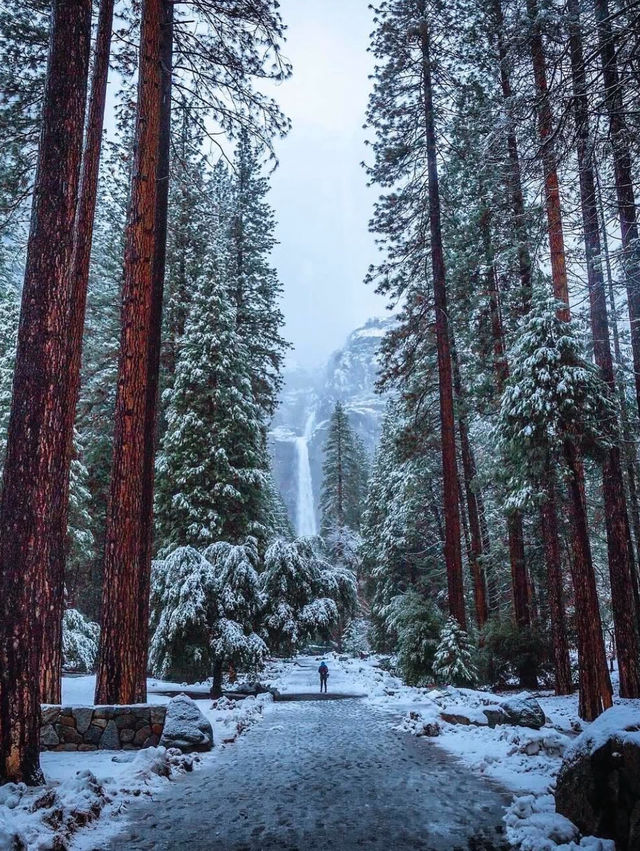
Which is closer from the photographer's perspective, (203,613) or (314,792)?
(314,792)

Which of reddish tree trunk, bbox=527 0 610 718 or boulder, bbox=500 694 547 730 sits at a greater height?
reddish tree trunk, bbox=527 0 610 718

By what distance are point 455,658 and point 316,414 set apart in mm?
134771

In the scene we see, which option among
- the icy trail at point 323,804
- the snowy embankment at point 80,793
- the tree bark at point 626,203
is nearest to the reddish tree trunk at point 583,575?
the tree bark at point 626,203

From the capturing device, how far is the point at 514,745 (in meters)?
6.44

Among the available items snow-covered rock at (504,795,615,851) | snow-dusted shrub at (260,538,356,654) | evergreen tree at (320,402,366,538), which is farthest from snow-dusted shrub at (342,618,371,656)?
snow-covered rock at (504,795,615,851)

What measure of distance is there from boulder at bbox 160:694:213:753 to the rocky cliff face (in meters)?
67.5

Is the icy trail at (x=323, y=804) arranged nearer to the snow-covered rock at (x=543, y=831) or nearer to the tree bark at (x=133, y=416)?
the snow-covered rock at (x=543, y=831)

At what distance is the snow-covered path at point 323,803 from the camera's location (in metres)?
3.70

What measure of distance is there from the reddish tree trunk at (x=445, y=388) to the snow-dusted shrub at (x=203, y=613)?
470 cm

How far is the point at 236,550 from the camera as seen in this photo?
43.1ft

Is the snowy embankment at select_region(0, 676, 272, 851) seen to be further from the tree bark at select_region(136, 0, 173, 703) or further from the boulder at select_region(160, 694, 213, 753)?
the tree bark at select_region(136, 0, 173, 703)

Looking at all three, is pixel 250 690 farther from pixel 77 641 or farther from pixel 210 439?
pixel 210 439

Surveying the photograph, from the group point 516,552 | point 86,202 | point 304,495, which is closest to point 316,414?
point 304,495

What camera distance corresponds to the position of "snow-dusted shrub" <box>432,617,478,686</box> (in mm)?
11922
